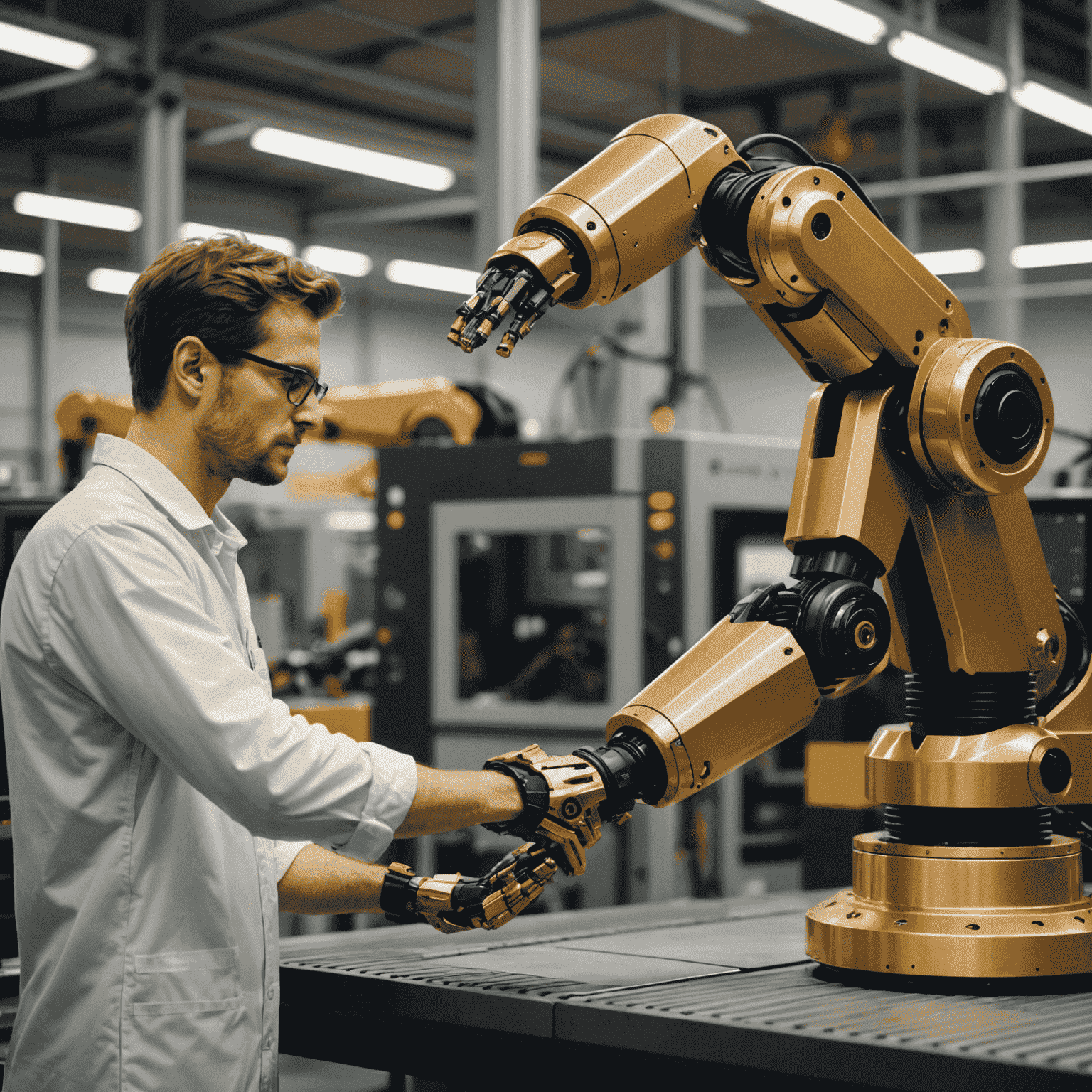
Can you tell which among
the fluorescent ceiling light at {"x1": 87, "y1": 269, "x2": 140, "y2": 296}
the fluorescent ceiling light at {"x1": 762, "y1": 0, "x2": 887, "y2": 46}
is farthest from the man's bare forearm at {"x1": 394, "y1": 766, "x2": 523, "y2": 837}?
the fluorescent ceiling light at {"x1": 87, "y1": 269, "x2": 140, "y2": 296}

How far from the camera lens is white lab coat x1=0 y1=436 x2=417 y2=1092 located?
4.86ft

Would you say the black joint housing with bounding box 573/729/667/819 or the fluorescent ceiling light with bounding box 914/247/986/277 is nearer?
the black joint housing with bounding box 573/729/667/819

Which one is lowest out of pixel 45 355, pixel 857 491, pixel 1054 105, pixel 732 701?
pixel 732 701

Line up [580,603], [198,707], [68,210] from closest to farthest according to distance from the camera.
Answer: [198,707] → [580,603] → [68,210]

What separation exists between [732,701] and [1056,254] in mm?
12811

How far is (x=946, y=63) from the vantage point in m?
9.36

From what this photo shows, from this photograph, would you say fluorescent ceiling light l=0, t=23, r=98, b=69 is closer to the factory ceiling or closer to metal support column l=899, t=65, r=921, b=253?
the factory ceiling

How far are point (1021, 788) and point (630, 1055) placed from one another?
21.5 inches

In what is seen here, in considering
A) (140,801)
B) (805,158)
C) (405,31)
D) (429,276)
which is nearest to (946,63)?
(405,31)

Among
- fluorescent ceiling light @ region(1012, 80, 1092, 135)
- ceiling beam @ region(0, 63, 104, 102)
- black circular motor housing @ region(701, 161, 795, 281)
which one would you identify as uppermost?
ceiling beam @ region(0, 63, 104, 102)

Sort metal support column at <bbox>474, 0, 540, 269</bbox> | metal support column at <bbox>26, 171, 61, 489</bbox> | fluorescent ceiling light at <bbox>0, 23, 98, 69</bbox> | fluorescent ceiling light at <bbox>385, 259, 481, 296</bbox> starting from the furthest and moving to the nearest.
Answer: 1. fluorescent ceiling light at <bbox>385, 259, 481, 296</bbox>
2. metal support column at <bbox>26, 171, 61, 489</bbox>
3. fluorescent ceiling light at <bbox>0, 23, 98, 69</bbox>
4. metal support column at <bbox>474, 0, 540, 269</bbox>

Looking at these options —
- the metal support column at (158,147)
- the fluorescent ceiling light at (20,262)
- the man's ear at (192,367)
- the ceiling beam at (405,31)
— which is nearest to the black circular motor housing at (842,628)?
the man's ear at (192,367)

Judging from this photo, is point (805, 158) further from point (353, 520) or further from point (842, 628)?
point (353, 520)

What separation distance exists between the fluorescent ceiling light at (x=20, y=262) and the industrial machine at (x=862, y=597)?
1248 cm
